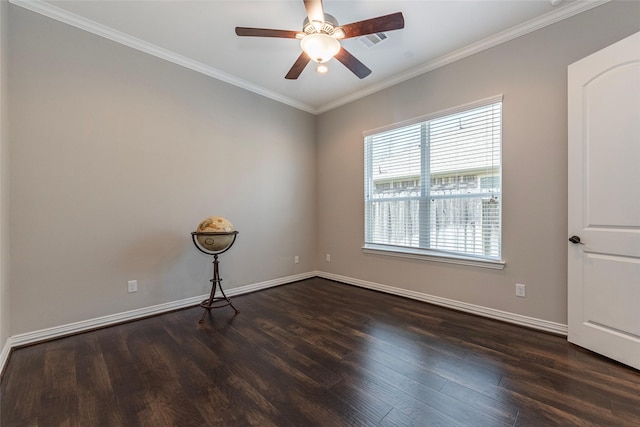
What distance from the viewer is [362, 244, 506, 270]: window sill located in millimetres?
2772

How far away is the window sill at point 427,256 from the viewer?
277 centimetres

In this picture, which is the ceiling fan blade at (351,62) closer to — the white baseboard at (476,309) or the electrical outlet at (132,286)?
the white baseboard at (476,309)

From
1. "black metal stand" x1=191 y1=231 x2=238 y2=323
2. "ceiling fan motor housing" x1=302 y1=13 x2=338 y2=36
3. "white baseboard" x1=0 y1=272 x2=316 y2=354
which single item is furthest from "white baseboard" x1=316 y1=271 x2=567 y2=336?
"ceiling fan motor housing" x1=302 y1=13 x2=338 y2=36

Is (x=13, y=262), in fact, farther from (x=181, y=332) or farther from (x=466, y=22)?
(x=466, y=22)

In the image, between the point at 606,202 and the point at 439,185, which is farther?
the point at 439,185

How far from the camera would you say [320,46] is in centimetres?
202

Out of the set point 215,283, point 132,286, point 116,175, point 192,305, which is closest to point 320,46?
point 116,175

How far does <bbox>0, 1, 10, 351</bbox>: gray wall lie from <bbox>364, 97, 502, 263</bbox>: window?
3717 mm

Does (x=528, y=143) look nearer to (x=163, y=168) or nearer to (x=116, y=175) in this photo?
(x=163, y=168)

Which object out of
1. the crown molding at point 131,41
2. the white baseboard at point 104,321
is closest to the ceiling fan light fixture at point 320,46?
the crown molding at point 131,41

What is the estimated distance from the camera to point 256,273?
3.81 meters

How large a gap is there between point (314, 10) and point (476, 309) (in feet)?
10.6

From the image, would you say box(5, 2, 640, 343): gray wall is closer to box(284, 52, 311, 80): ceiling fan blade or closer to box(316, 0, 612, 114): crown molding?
box(316, 0, 612, 114): crown molding

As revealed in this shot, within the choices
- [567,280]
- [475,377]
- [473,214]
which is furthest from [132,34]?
[567,280]
